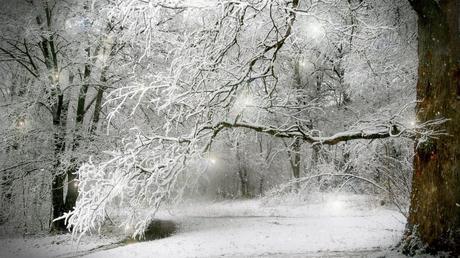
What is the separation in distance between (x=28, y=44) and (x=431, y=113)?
13.8 m

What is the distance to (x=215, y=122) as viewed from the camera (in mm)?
6172

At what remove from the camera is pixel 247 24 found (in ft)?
21.3

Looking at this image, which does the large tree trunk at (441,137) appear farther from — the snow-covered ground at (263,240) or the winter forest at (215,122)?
the snow-covered ground at (263,240)

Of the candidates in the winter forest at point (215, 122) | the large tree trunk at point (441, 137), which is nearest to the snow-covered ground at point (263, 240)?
the winter forest at point (215, 122)

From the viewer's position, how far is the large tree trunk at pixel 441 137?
18.2ft

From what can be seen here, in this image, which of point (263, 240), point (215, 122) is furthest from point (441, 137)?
point (263, 240)

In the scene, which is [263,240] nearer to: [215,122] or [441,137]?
[215,122]

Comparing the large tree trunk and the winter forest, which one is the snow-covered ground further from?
the large tree trunk

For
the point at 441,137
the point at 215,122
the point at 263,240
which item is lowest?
the point at 263,240

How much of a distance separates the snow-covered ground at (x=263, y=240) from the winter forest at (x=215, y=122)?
0.09m

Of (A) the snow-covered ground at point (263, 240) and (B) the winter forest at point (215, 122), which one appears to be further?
(A) the snow-covered ground at point (263, 240)

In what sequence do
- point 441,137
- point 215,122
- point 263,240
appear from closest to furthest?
1. point 441,137
2. point 215,122
3. point 263,240

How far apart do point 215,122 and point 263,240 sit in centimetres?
711

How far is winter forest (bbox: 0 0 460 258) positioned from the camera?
5480mm
